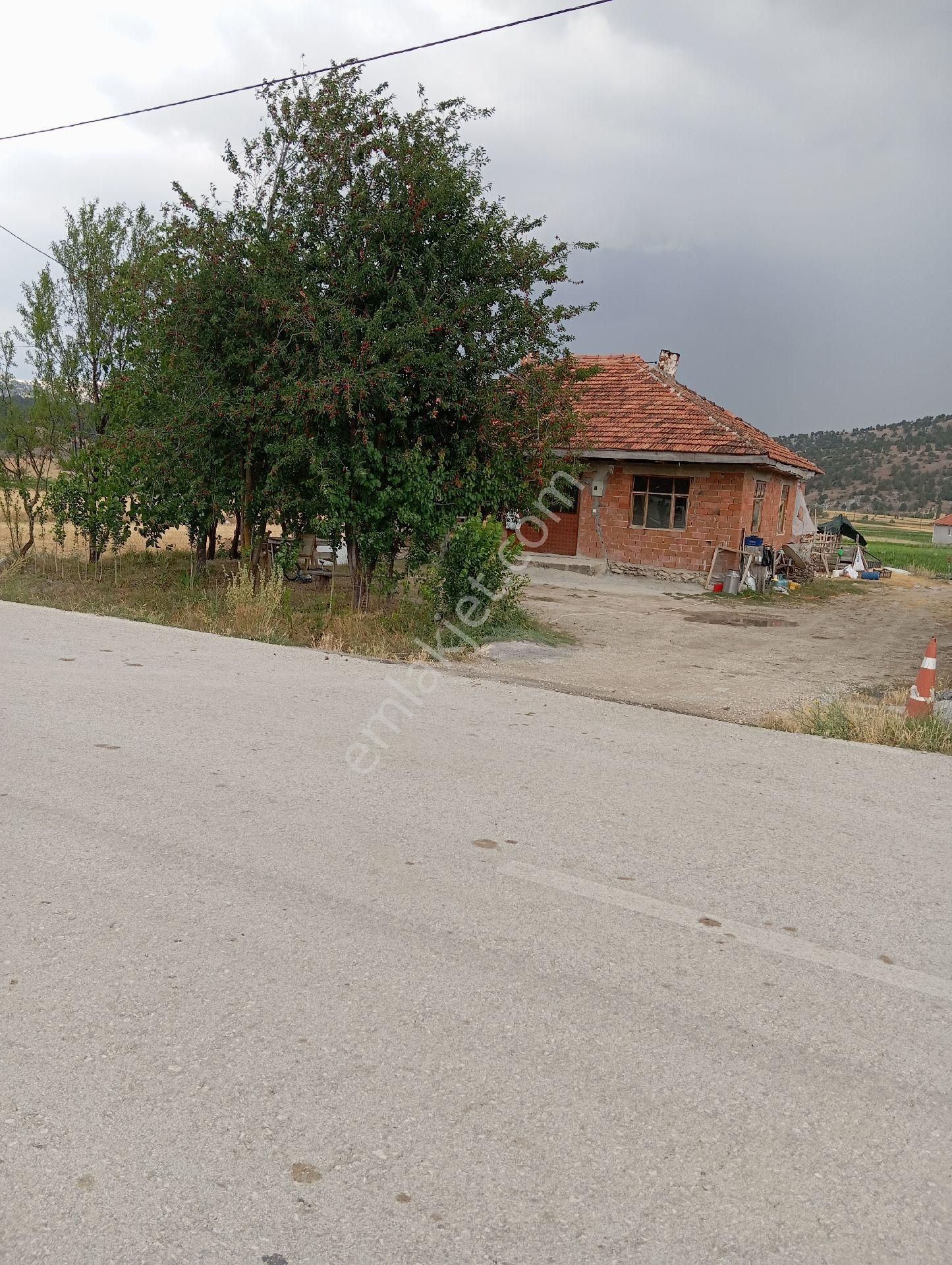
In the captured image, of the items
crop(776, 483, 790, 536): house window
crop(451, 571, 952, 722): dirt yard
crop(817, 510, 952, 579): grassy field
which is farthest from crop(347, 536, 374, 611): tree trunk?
crop(817, 510, 952, 579): grassy field

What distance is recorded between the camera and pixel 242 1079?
290 centimetres

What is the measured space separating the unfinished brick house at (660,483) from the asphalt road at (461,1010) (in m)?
18.1

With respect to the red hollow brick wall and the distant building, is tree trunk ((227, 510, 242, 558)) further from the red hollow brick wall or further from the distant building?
the distant building

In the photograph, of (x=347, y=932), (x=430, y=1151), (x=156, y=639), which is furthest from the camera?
(x=156, y=639)

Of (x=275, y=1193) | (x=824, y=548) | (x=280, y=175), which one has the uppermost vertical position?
(x=280, y=175)

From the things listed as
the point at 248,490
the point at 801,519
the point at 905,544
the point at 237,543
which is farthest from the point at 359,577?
the point at 905,544

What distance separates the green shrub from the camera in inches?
473

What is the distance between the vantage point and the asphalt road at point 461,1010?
245 centimetres

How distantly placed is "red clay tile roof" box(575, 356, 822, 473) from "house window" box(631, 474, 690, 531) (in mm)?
1078

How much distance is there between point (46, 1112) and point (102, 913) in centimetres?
122

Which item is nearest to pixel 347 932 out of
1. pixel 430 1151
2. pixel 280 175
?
pixel 430 1151

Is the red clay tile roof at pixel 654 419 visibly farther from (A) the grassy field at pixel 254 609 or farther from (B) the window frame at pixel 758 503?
(A) the grassy field at pixel 254 609

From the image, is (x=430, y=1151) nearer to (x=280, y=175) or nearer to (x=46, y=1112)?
(x=46, y=1112)

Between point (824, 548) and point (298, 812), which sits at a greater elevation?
point (824, 548)
